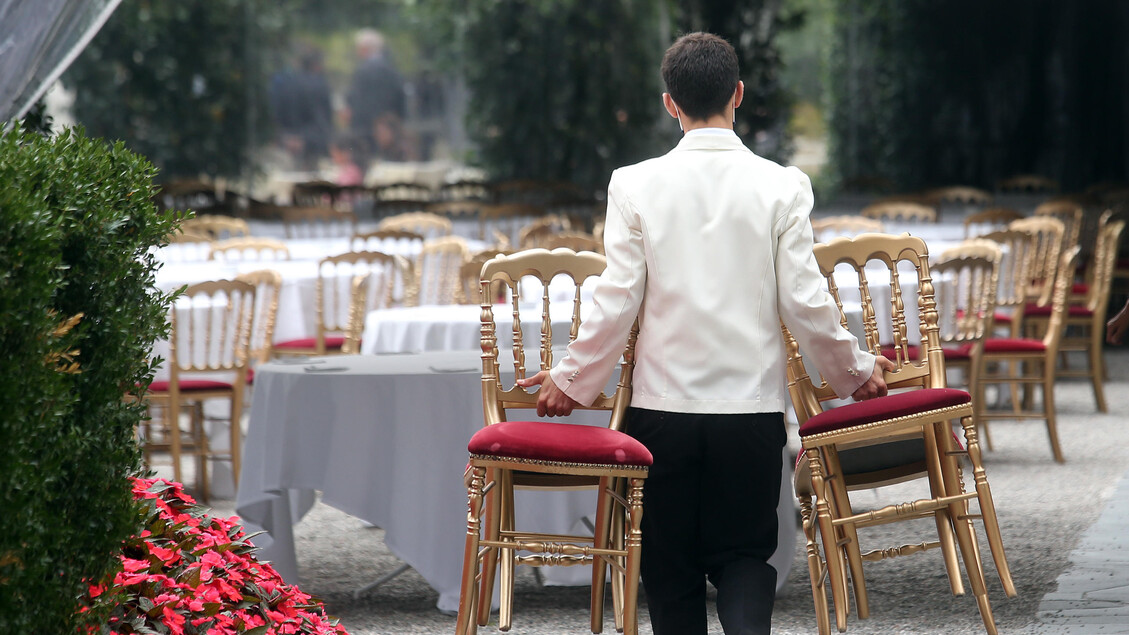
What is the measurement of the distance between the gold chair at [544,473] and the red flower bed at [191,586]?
39cm

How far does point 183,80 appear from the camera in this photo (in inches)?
461

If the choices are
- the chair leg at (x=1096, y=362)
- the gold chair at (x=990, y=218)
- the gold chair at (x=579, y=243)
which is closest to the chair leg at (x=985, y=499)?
the gold chair at (x=579, y=243)

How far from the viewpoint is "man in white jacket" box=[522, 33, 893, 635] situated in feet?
8.64

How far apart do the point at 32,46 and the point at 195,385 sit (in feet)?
5.61

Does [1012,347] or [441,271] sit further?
[441,271]

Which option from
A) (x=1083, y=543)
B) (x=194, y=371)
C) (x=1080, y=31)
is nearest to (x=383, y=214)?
(x=1080, y=31)

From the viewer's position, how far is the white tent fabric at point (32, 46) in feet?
13.3

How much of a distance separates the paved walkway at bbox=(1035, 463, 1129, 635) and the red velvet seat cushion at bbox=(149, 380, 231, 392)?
10.3 feet

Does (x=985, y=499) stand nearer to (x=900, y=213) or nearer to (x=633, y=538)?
(x=633, y=538)

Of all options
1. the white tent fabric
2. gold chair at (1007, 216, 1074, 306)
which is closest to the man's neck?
the white tent fabric

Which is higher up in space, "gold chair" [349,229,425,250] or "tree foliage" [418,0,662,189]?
"tree foliage" [418,0,662,189]

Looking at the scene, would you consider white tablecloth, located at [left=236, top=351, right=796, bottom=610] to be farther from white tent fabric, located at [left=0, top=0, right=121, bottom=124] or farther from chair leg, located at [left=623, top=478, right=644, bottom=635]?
white tent fabric, located at [left=0, top=0, right=121, bottom=124]

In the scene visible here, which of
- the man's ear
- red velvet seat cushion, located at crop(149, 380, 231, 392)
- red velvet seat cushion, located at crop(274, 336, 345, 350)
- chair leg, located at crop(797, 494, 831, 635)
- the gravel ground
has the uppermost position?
the man's ear

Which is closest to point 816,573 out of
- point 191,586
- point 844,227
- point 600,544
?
point 600,544
